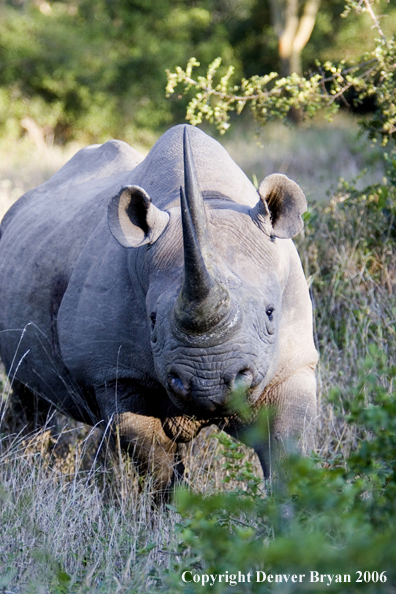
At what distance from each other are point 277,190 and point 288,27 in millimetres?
17985

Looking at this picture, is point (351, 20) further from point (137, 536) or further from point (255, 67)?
point (137, 536)

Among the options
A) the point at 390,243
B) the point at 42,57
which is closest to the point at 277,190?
the point at 390,243

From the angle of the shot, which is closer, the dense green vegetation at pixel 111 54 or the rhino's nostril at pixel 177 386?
the rhino's nostril at pixel 177 386

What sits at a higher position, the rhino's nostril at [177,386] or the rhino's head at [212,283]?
the rhino's head at [212,283]

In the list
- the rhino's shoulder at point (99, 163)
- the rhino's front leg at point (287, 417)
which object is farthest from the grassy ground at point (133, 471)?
the rhino's shoulder at point (99, 163)

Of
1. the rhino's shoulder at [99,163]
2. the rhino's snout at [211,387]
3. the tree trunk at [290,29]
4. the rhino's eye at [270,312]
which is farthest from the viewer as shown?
the tree trunk at [290,29]

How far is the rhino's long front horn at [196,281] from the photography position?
277 centimetres

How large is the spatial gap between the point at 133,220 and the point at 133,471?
1.38 meters

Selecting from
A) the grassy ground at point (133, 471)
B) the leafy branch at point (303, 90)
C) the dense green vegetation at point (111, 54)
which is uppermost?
the dense green vegetation at point (111, 54)

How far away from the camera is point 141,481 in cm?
396

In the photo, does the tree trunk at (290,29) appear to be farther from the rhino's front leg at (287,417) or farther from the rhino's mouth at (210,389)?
the rhino's mouth at (210,389)

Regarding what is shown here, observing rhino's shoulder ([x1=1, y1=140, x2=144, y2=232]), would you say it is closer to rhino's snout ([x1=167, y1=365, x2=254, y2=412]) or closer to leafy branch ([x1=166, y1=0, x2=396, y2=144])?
leafy branch ([x1=166, y1=0, x2=396, y2=144])

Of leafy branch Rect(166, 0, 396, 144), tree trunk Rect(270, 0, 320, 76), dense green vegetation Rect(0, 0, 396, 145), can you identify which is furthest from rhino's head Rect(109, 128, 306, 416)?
tree trunk Rect(270, 0, 320, 76)

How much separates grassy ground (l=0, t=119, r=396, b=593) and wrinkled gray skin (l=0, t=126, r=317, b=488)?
0.28 meters
